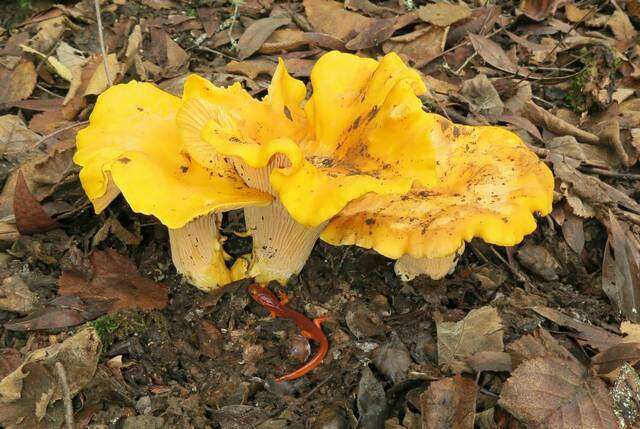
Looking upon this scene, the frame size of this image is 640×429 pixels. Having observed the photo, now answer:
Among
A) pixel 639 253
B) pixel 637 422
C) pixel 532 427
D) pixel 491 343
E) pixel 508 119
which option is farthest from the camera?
pixel 508 119

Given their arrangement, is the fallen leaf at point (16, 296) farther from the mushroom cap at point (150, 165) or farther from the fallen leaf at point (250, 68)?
the fallen leaf at point (250, 68)

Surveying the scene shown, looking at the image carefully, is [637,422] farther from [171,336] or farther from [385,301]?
[171,336]

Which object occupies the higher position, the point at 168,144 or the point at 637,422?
the point at 168,144

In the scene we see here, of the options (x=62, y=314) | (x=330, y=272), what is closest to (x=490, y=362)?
(x=330, y=272)

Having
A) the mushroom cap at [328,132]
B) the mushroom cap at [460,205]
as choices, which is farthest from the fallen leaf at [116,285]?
the mushroom cap at [460,205]

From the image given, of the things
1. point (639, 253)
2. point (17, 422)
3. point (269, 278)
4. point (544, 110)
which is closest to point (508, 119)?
point (544, 110)

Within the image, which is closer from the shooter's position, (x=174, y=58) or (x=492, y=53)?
(x=174, y=58)

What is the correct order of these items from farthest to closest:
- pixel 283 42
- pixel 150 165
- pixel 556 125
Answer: pixel 283 42 < pixel 556 125 < pixel 150 165

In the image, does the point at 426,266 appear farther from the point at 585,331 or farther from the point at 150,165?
the point at 150,165
